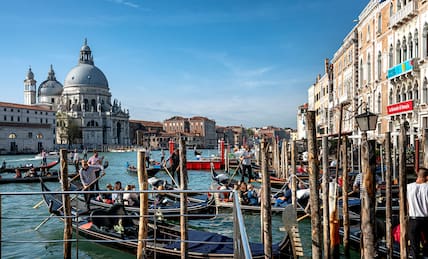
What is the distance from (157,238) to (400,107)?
10756mm

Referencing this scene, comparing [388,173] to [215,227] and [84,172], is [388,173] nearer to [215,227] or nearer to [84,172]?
[215,227]

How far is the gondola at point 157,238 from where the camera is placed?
169 inches

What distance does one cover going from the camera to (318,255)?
12.7 ft

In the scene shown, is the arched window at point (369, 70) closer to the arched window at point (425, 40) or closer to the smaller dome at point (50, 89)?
the arched window at point (425, 40)

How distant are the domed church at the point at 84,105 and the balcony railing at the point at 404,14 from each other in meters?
48.4

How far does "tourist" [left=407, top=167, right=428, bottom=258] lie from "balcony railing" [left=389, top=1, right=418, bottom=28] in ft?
34.1

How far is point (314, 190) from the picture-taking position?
12.5ft

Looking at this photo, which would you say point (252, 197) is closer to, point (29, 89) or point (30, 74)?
point (29, 89)

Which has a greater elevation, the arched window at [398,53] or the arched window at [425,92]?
the arched window at [398,53]

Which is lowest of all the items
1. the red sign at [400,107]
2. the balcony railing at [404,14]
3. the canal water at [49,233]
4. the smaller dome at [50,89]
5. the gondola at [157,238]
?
the canal water at [49,233]

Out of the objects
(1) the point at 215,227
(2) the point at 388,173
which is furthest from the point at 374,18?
(2) the point at 388,173

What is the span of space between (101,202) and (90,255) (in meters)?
2.03

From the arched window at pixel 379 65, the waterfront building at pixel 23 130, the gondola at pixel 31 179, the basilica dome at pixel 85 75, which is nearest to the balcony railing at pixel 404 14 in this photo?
the arched window at pixel 379 65

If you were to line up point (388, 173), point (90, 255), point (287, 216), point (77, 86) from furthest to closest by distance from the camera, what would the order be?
point (77, 86), point (90, 255), point (388, 173), point (287, 216)
